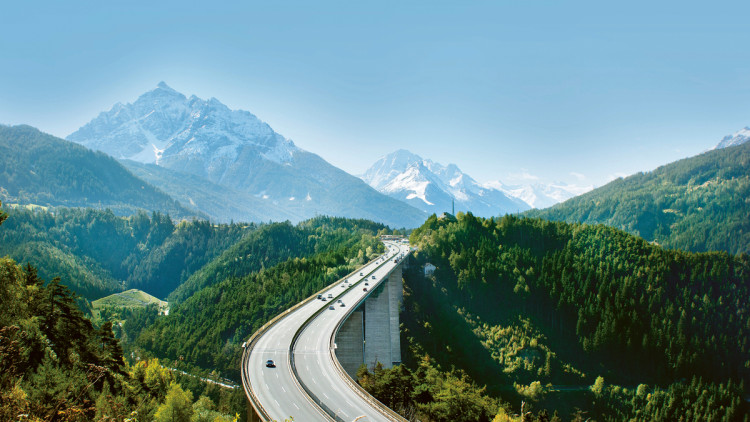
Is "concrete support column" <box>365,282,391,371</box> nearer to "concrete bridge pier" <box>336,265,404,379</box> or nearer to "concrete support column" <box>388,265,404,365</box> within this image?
"concrete bridge pier" <box>336,265,404,379</box>

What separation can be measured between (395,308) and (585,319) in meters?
45.6

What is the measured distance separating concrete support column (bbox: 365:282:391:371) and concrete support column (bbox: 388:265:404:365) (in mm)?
2095

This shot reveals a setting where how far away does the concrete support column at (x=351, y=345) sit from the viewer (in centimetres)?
6356

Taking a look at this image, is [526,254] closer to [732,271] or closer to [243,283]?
[732,271]

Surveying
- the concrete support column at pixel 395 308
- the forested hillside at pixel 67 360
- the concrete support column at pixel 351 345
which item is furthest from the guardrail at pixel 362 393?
the concrete support column at pixel 395 308

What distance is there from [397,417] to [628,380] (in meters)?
81.1

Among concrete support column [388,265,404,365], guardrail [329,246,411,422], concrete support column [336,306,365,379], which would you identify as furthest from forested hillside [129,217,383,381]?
guardrail [329,246,411,422]

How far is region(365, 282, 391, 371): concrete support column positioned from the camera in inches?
2928

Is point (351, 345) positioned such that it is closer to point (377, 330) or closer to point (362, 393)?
point (377, 330)

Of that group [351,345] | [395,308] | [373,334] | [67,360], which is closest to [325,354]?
[351,345]

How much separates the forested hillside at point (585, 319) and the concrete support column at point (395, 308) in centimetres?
392

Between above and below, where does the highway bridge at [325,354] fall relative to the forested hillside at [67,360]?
below

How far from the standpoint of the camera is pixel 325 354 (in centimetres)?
5034

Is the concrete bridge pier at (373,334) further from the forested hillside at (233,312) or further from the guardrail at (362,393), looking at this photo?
the forested hillside at (233,312)
